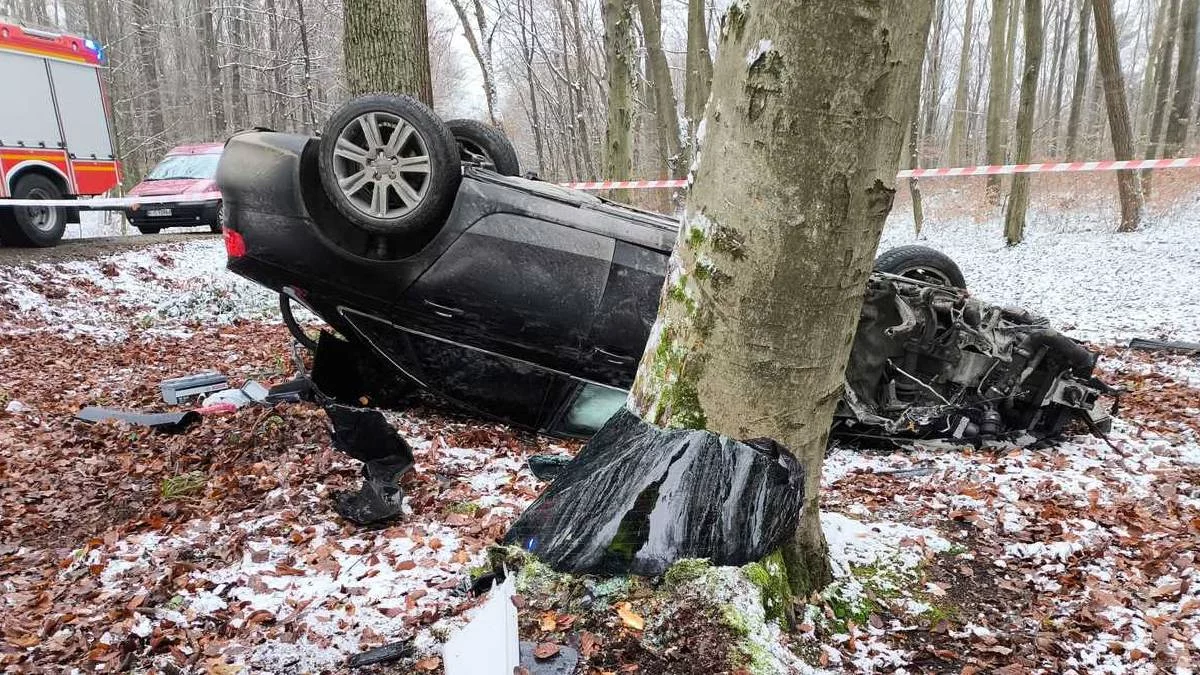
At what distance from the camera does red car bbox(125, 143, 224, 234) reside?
46.5 ft

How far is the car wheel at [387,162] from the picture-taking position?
4.16 m

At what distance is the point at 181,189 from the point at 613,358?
13122 mm

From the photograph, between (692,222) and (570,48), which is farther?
(570,48)

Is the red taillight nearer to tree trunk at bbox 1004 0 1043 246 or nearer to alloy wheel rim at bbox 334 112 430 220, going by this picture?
alloy wheel rim at bbox 334 112 430 220

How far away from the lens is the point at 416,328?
4.65 meters

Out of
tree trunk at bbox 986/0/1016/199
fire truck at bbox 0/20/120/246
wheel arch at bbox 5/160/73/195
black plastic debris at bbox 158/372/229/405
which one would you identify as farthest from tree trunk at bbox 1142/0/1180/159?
wheel arch at bbox 5/160/73/195

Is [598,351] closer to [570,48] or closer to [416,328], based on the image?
[416,328]

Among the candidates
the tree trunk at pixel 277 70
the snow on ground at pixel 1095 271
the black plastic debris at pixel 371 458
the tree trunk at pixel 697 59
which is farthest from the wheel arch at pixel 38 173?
the snow on ground at pixel 1095 271

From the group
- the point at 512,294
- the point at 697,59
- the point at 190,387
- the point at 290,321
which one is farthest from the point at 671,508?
the point at 697,59

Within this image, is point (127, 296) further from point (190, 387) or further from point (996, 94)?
point (996, 94)

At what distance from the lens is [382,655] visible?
2252 millimetres

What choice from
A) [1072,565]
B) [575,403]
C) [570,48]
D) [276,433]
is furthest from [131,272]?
[570,48]

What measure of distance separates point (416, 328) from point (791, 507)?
9.68ft

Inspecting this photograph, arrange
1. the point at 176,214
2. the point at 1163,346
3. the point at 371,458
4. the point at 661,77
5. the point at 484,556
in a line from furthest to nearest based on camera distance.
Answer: the point at 661,77
the point at 176,214
the point at 1163,346
the point at 371,458
the point at 484,556
